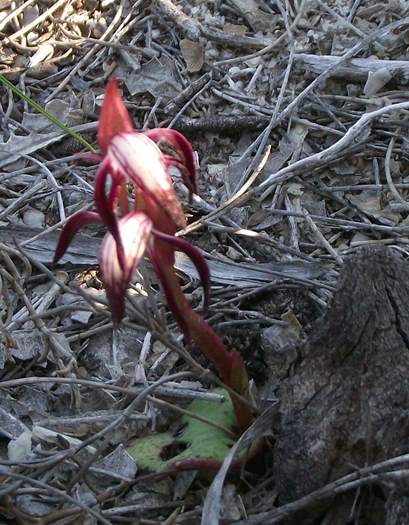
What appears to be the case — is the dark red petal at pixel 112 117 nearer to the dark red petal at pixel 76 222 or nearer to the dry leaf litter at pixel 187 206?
the dark red petal at pixel 76 222

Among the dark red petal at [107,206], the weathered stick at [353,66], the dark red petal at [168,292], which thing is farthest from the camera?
the weathered stick at [353,66]

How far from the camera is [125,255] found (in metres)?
1.28

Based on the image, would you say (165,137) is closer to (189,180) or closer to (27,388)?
(189,180)

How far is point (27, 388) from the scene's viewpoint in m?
1.94

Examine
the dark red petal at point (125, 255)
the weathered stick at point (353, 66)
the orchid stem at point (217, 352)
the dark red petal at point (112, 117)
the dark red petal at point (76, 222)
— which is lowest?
the weathered stick at point (353, 66)

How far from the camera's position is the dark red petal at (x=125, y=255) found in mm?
1287

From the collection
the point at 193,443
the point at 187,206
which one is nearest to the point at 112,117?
the point at 193,443

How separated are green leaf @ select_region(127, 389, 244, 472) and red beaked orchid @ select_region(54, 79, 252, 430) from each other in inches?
10.5

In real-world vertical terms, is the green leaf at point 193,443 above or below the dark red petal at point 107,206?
below

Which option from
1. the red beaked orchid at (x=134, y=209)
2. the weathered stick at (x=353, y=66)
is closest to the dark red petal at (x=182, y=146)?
the red beaked orchid at (x=134, y=209)

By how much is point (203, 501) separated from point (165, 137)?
64 cm

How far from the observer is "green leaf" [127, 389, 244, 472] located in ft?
5.41

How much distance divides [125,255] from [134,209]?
12 centimetres

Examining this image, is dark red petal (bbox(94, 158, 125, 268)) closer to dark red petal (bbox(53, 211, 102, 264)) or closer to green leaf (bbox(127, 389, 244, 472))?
dark red petal (bbox(53, 211, 102, 264))
